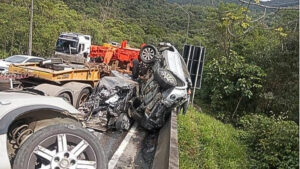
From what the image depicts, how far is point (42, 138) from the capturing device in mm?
2621

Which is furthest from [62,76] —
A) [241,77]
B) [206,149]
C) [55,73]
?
[241,77]

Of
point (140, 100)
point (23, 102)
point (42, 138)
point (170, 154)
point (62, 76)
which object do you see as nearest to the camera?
point (42, 138)

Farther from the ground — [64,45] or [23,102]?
[23,102]

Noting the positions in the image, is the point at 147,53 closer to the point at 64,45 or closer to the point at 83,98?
the point at 83,98

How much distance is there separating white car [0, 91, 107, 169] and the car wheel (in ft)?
8.91

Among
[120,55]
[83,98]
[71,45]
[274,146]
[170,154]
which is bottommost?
[274,146]

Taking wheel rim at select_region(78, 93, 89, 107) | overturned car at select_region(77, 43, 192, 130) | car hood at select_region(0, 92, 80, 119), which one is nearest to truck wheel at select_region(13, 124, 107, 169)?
car hood at select_region(0, 92, 80, 119)

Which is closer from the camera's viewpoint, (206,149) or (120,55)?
(206,149)

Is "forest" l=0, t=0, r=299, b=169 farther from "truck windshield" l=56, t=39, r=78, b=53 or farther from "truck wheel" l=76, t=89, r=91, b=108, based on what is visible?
"truck windshield" l=56, t=39, r=78, b=53

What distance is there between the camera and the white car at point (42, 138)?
253 cm

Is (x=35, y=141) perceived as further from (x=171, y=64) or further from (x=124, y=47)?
(x=124, y=47)

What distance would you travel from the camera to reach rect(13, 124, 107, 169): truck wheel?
2.55m

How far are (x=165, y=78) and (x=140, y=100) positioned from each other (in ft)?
2.58

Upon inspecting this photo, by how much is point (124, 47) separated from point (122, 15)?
61554 millimetres
